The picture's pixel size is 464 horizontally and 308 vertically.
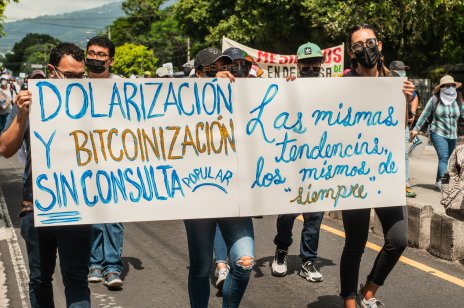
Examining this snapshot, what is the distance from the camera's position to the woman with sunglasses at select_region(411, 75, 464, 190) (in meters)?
10.8

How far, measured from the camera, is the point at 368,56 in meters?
4.75

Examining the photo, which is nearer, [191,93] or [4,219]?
[191,93]

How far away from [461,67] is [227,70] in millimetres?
Answer: 22508

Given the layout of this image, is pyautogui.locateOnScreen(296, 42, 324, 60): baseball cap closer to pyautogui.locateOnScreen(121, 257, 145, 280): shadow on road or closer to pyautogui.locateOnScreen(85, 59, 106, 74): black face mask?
pyautogui.locateOnScreen(85, 59, 106, 74): black face mask

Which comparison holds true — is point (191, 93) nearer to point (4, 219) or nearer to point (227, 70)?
point (227, 70)

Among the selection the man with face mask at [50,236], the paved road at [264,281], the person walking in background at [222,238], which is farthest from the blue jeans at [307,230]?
the man with face mask at [50,236]

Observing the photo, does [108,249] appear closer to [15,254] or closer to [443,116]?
[15,254]

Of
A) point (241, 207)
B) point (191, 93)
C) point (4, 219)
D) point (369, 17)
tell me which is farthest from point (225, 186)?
point (369, 17)

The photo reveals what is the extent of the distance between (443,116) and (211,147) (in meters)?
7.00

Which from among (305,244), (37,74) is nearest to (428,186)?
(305,244)

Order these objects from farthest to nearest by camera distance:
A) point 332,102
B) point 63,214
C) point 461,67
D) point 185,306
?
point 461,67
point 185,306
point 332,102
point 63,214

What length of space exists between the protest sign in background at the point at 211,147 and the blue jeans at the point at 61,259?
0.09 meters

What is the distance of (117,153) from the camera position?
4.33 meters

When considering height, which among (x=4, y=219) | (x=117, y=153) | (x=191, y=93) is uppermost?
(x=191, y=93)
